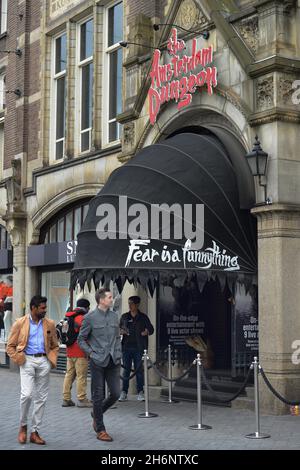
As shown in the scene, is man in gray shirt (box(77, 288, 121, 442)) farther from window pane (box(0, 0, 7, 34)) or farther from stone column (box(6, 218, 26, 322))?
window pane (box(0, 0, 7, 34))

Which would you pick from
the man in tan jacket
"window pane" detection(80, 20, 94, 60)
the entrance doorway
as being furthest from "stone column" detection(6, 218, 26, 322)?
the man in tan jacket

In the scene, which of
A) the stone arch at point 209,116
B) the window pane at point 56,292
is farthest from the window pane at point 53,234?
the stone arch at point 209,116

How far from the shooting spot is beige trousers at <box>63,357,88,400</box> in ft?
42.5

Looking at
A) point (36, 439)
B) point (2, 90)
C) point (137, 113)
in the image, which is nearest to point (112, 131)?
point (137, 113)

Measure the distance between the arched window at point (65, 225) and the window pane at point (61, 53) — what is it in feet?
12.7

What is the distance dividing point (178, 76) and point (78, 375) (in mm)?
5735

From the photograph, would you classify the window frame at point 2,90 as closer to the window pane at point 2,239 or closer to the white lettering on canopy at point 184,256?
the window pane at point 2,239

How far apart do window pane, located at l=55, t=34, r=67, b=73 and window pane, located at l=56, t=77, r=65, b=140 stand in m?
0.33

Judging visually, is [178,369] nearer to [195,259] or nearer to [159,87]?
[195,259]

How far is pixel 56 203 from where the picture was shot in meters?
19.1

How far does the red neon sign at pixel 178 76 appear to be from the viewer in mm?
13235

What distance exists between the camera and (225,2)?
13.3 m

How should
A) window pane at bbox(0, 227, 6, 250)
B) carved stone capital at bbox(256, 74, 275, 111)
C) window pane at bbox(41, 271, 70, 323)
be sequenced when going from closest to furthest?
carved stone capital at bbox(256, 74, 275, 111), window pane at bbox(41, 271, 70, 323), window pane at bbox(0, 227, 6, 250)
